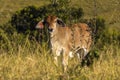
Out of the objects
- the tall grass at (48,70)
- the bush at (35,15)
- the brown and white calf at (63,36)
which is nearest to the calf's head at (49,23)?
the brown and white calf at (63,36)

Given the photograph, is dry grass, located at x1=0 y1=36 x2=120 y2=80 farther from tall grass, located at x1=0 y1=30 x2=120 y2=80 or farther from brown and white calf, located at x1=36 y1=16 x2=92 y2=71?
brown and white calf, located at x1=36 y1=16 x2=92 y2=71

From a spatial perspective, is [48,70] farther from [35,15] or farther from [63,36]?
[35,15]

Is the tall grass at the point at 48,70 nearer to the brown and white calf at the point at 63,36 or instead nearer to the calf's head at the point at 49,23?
the calf's head at the point at 49,23

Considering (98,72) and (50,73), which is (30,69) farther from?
(98,72)

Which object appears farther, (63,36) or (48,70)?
(63,36)

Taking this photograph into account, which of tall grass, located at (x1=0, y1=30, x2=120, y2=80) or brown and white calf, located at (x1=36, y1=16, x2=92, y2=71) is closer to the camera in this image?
tall grass, located at (x1=0, y1=30, x2=120, y2=80)

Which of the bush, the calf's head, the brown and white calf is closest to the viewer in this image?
the calf's head

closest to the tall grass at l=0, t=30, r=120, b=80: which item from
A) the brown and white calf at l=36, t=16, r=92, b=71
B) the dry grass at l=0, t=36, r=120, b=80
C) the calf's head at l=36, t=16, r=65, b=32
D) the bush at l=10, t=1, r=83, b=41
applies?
the dry grass at l=0, t=36, r=120, b=80

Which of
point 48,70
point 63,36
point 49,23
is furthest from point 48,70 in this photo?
point 63,36

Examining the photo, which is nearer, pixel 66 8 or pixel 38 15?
pixel 66 8

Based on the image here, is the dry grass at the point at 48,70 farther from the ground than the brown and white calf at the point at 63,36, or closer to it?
farther from the ground

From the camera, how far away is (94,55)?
6.57 metres

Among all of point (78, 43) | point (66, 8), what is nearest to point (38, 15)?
A: point (66, 8)

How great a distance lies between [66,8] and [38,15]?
3.30 meters
